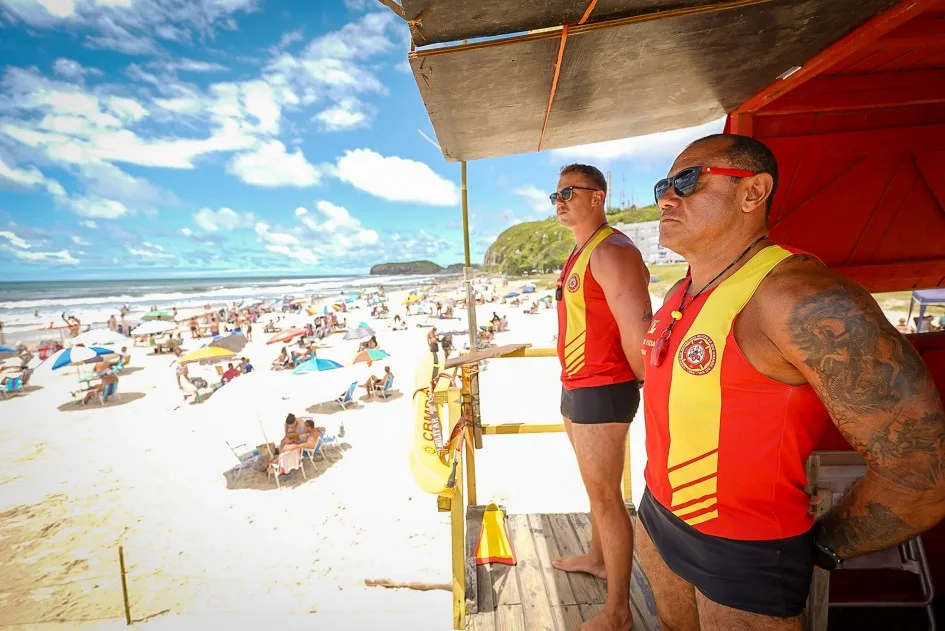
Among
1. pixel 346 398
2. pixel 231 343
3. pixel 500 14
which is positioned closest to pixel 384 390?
pixel 346 398

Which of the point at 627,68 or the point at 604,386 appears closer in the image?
the point at 627,68

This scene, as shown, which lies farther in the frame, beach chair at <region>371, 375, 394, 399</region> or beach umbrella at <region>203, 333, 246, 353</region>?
beach umbrella at <region>203, 333, 246, 353</region>

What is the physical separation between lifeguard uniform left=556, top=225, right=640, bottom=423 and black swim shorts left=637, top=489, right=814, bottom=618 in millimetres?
902

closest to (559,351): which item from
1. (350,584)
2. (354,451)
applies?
(350,584)

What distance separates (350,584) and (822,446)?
6144 millimetres

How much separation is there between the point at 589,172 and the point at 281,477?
31.8 feet

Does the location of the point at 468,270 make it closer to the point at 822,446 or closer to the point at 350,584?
the point at 822,446

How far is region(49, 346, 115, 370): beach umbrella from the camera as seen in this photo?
16000 mm

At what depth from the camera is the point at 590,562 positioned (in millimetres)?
2822

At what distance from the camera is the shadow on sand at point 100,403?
15.0m

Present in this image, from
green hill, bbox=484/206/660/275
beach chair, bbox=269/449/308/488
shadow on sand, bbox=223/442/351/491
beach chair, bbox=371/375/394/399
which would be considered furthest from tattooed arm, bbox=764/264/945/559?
green hill, bbox=484/206/660/275

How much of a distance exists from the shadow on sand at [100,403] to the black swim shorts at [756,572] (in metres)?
19.2

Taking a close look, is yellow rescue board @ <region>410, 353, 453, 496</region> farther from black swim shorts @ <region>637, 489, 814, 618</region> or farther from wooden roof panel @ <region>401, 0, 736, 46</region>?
wooden roof panel @ <region>401, 0, 736, 46</region>

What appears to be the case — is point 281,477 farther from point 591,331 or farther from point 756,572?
point 756,572
